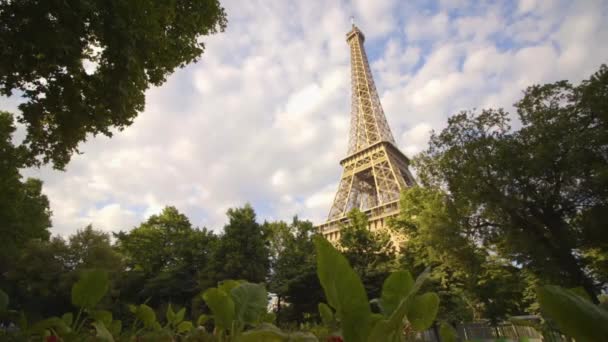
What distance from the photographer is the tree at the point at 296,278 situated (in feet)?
62.4

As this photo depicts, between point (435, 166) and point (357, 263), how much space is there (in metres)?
7.98

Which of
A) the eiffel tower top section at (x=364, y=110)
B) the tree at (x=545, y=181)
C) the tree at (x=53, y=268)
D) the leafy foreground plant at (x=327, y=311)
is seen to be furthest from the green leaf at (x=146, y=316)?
the eiffel tower top section at (x=364, y=110)

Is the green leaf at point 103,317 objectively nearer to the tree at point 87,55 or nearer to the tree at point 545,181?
the tree at point 87,55

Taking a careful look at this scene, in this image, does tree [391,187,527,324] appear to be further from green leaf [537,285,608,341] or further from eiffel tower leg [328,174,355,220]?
green leaf [537,285,608,341]

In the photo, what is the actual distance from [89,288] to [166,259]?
1086 inches

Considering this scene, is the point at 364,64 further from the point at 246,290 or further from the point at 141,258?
the point at 246,290

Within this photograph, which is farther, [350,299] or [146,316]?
[146,316]

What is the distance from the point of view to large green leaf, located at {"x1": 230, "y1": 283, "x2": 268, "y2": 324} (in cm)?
109

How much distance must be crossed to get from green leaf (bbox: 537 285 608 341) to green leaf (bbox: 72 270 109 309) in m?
1.43

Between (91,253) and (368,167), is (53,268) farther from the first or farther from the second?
(368,167)

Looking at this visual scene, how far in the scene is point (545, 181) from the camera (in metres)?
13.3

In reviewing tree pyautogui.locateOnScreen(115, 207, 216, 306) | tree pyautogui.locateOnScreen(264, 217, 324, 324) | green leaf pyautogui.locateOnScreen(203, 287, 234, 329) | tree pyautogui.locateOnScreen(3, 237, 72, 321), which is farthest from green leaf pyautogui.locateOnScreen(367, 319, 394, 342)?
tree pyautogui.locateOnScreen(3, 237, 72, 321)

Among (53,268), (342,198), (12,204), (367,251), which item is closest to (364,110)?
(342,198)

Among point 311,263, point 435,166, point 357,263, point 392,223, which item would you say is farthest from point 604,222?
point 311,263
